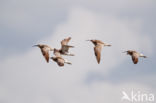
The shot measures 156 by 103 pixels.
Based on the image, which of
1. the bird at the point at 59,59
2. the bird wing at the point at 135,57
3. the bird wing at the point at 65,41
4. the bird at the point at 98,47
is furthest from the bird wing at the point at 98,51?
the bird wing at the point at 65,41

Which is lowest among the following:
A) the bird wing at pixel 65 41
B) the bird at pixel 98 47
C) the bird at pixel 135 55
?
the bird at pixel 135 55

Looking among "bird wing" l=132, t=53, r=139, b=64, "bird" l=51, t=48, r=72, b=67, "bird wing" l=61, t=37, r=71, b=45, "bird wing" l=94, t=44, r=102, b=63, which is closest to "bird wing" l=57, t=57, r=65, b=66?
"bird" l=51, t=48, r=72, b=67

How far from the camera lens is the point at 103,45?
64.5 metres

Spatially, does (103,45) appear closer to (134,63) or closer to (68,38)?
(134,63)

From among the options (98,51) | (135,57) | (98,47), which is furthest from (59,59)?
(135,57)

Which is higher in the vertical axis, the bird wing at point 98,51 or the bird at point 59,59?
the bird wing at point 98,51

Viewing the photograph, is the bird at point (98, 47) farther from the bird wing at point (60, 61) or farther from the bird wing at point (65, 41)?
the bird wing at point (65, 41)

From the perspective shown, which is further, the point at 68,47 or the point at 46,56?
the point at 68,47

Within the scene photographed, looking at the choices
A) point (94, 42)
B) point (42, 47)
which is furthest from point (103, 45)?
point (42, 47)

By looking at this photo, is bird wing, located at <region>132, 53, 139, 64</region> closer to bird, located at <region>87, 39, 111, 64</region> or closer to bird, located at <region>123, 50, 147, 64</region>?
bird, located at <region>123, 50, 147, 64</region>

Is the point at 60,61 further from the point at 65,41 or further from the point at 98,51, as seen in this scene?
the point at 65,41

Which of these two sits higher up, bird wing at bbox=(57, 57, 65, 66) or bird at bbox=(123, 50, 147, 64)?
bird at bbox=(123, 50, 147, 64)

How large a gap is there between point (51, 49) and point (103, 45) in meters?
4.65

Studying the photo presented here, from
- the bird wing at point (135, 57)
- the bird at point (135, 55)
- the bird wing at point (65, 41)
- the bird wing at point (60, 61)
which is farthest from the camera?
the bird wing at point (65, 41)
